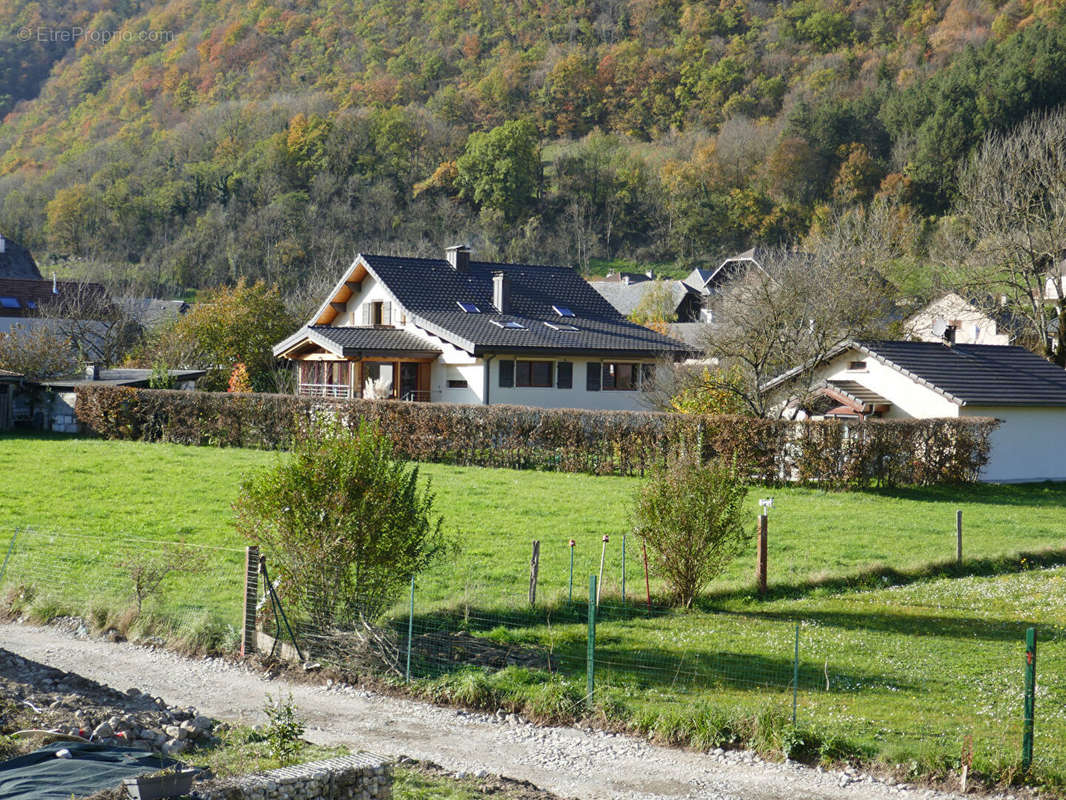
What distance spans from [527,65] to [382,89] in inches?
616

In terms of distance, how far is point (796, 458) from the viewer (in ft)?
79.8

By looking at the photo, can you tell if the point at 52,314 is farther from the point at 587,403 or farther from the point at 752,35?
the point at 752,35

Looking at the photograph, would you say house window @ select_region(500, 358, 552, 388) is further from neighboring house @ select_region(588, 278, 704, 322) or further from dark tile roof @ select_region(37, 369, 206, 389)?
neighboring house @ select_region(588, 278, 704, 322)

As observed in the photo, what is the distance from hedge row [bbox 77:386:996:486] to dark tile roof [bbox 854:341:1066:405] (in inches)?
69.0

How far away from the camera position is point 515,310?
39.7 meters

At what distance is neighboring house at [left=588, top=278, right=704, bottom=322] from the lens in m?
62.4

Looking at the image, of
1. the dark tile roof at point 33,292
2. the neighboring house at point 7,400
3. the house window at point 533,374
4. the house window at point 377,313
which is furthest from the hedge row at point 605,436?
the dark tile roof at point 33,292

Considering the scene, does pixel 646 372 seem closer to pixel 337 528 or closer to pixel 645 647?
pixel 645 647

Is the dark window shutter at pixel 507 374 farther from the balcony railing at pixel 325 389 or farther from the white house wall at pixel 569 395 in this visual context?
the balcony railing at pixel 325 389

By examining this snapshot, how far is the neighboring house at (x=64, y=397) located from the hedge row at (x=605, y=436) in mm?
3815

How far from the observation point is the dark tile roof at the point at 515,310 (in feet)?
116

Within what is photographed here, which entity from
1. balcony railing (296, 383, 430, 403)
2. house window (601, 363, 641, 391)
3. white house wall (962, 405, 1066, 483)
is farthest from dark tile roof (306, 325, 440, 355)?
white house wall (962, 405, 1066, 483)

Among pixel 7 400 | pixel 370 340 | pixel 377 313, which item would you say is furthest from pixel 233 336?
pixel 7 400

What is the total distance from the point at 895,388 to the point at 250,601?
73.8 ft
